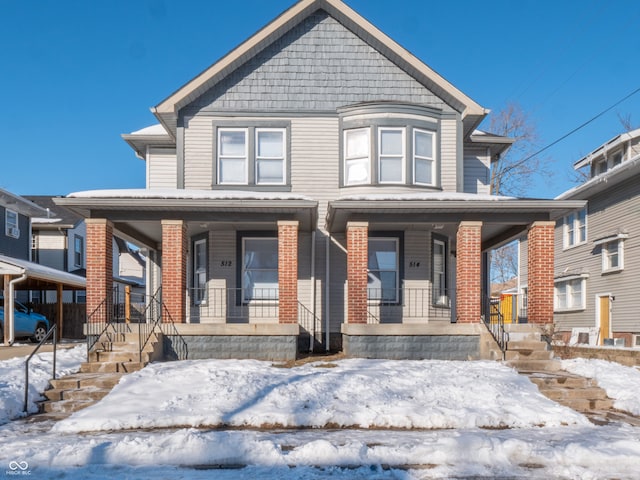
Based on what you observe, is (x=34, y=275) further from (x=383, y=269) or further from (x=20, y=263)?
(x=383, y=269)

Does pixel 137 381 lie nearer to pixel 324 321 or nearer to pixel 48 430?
pixel 48 430

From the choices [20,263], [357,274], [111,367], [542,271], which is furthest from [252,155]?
[20,263]

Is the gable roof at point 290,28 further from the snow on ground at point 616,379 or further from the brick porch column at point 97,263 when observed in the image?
the snow on ground at point 616,379

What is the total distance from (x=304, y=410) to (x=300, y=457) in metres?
1.86

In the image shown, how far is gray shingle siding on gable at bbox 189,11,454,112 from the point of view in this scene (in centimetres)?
1494

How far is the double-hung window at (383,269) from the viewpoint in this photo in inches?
578

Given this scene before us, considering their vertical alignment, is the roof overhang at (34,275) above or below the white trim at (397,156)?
below

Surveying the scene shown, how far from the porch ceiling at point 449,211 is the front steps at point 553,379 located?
2600mm

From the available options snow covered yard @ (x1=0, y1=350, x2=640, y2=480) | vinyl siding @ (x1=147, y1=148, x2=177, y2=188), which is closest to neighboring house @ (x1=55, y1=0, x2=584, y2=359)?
vinyl siding @ (x1=147, y1=148, x2=177, y2=188)

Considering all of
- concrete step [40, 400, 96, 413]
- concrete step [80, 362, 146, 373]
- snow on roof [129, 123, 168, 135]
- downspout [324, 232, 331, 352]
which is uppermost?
snow on roof [129, 123, 168, 135]

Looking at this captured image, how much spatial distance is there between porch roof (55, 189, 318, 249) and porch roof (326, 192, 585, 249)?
1.02 metres

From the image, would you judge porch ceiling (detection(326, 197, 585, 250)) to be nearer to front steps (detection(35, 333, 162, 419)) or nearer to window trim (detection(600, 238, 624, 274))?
front steps (detection(35, 333, 162, 419))

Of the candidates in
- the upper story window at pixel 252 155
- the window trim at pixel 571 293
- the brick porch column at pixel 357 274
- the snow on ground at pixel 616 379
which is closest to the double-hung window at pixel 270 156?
the upper story window at pixel 252 155

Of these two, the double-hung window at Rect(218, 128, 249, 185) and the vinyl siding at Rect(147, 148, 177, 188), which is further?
the vinyl siding at Rect(147, 148, 177, 188)
